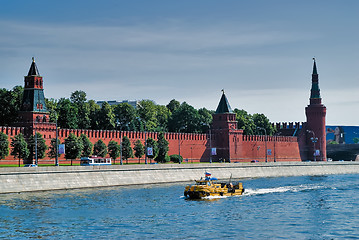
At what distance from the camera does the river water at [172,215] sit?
112ft

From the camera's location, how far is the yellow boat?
166 ft

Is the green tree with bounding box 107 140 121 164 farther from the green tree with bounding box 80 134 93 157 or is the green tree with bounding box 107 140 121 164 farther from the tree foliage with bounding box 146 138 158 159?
the tree foliage with bounding box 146 138 158 159

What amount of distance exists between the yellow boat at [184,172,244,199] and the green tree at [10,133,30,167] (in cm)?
2468

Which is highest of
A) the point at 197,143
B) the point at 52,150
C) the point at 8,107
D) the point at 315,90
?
the point at 315,90

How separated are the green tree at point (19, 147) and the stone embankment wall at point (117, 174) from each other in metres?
13.4

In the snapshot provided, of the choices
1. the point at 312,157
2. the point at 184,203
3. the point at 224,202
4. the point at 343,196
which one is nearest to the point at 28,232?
the point at 184,203

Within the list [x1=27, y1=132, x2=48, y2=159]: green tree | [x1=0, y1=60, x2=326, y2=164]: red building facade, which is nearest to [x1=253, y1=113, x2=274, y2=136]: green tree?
[x1=0, y1=60, x2=326, y2=164]: red building facade

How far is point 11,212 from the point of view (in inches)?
1599

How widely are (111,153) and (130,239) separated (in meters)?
51.6

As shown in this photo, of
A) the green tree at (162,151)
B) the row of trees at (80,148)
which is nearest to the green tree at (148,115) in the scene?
the green tree at (162,151)

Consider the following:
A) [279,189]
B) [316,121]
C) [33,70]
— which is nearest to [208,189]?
[279,189]

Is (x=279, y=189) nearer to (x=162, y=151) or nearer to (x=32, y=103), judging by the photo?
(x=32, y=103)

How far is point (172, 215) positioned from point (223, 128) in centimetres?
6387

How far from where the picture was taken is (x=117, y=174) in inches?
2437
